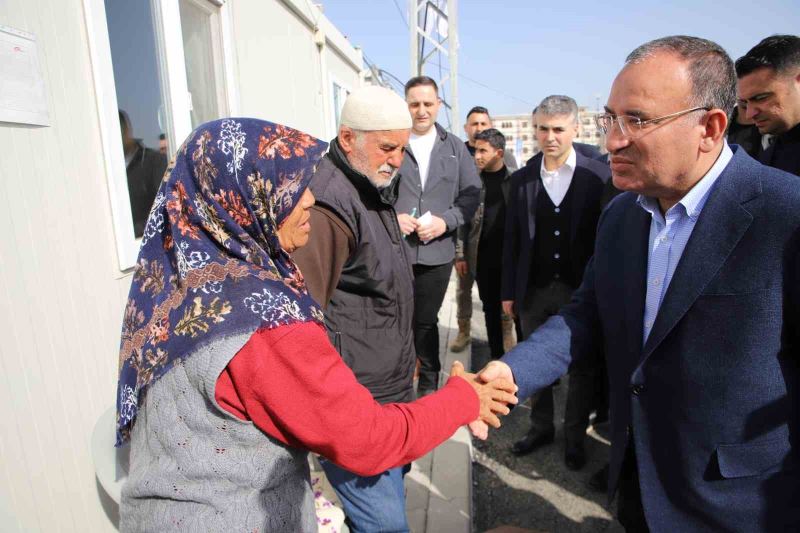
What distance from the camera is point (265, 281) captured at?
46.6 inches

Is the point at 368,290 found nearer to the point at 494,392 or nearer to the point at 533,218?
the point at 494,392

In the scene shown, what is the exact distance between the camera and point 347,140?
239cm

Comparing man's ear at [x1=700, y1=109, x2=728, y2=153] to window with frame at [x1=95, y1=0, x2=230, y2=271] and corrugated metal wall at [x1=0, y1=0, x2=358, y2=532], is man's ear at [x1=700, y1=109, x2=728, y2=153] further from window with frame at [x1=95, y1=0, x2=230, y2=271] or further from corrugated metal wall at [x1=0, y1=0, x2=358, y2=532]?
window with frame at [x1=95, y1=0, x2=230, y2=271]

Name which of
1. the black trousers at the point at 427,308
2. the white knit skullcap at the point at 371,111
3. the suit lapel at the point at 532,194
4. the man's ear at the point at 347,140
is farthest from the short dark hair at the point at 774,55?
the black trousers at the point at 427,308

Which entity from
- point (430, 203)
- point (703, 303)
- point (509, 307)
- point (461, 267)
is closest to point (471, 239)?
point (461, 267)

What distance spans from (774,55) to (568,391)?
2.21 meters

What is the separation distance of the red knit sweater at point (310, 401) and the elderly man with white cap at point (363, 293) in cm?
60

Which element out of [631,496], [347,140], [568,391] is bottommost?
[568,391]

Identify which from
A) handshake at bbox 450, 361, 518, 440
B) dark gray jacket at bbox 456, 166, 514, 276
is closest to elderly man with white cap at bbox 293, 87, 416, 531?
handshake at bbox 450, 361, 518, 440

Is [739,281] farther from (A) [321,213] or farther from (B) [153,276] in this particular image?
(B) [153,276]

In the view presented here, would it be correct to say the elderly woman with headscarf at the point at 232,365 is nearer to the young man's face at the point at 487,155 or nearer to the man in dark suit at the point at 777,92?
the man in dark suit at the point at 777,92

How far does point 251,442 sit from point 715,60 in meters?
1.57

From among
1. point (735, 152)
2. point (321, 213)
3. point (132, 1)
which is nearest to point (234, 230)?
point (321, 213)

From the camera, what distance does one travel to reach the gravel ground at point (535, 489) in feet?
9.32
